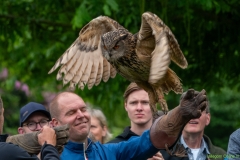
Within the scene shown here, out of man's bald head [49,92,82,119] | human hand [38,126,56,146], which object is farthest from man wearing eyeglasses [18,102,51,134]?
human hand [38,126,56,146]

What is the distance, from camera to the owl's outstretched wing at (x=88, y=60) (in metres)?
6.89

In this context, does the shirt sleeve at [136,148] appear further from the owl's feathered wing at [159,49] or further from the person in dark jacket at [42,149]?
the person in dark jacket at [42,149]

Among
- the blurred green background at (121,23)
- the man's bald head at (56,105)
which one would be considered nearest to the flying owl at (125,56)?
the man's bald head at (56,105)

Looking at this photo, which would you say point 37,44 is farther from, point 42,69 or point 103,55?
point 103,55

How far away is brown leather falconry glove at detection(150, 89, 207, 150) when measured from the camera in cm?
516

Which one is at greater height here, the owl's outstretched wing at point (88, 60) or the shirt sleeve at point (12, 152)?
the owl's outstretched wing at point (88, 60)

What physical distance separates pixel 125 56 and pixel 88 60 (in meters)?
0.64

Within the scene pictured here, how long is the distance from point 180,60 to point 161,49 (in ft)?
2.62

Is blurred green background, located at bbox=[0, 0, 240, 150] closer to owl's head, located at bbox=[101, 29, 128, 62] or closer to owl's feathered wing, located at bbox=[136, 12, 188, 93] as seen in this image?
owl's head, located at bbox=[101, 29, 128, 62]

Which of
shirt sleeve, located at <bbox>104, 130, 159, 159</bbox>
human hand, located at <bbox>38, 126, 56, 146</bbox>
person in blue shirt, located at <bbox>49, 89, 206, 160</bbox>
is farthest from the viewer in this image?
shirt sleeve, located at <bbox>104, 130, 159, 159</bbox>

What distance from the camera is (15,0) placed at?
9406 mm

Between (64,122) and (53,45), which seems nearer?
(64,122)

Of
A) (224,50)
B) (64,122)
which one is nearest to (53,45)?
(224,50)

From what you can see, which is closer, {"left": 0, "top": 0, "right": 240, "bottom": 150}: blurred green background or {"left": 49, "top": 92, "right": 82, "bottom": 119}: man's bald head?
{"left": 49, "top": 92, "right": 82, "bottom": 119}: man's bald head
